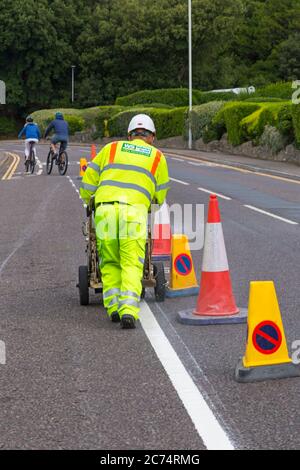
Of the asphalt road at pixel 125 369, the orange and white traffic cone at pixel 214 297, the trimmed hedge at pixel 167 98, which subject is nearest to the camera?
the asphalt road at pixel 125 369

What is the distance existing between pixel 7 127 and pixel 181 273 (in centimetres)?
8063

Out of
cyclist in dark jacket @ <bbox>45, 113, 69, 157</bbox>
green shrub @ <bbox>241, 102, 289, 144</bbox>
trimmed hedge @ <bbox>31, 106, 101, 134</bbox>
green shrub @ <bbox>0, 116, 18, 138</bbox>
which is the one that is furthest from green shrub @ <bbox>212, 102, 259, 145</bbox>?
green shrub @ <bbox>0, 116, 18, 138</bbox>

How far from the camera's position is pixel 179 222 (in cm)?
1712

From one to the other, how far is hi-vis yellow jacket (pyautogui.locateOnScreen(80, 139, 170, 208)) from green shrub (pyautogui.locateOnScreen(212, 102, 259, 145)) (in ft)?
104

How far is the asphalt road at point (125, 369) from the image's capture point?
520cm

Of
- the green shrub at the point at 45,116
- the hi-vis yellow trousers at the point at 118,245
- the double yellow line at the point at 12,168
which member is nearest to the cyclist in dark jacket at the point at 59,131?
the double yellow line at the point at 12,168

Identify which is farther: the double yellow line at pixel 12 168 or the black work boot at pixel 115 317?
the double yellow line at pixel 12 168

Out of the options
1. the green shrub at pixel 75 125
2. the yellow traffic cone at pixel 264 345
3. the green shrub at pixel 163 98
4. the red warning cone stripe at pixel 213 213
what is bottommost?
the green shrub at pixel 75 125

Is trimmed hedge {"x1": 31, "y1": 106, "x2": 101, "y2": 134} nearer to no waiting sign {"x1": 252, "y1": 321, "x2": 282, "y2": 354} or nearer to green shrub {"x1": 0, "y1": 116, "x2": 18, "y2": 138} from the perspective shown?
green shrub {"x1": 0, "y1": 116, "x2": 18, "y2": 138}

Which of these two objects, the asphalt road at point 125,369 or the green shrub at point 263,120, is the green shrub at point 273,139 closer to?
the green shrub at point 263,120

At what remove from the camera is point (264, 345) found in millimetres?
6273

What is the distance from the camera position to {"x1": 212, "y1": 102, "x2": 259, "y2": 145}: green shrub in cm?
4041

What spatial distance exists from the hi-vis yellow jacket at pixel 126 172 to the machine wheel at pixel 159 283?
0.74 meters

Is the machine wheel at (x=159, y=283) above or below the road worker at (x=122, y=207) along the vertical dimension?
below
